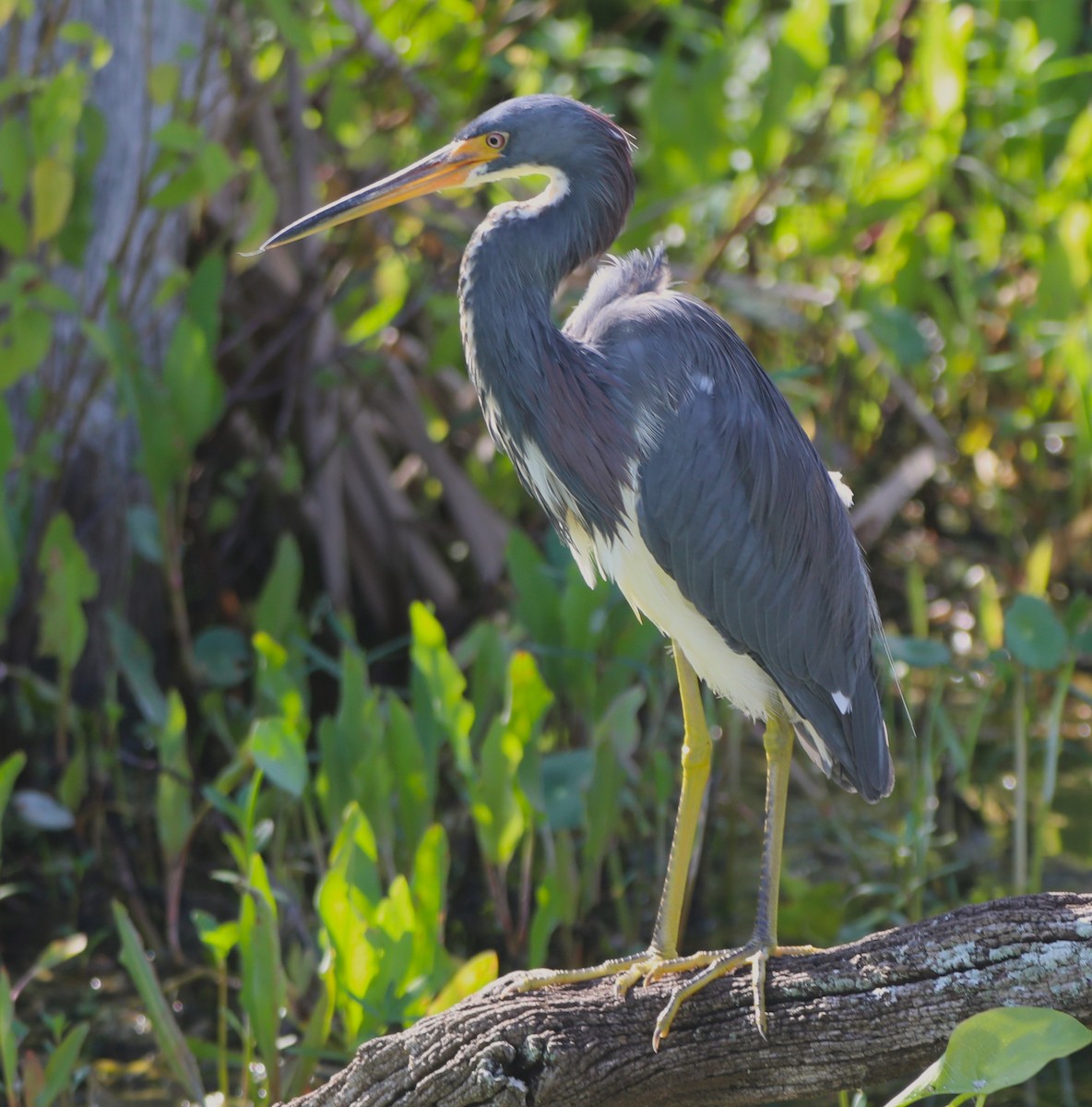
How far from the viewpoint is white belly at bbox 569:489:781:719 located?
243 cm

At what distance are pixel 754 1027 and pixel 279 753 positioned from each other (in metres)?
0.98

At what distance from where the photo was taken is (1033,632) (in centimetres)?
304

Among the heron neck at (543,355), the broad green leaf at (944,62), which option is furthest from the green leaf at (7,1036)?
the broad green leaf at (944,62)

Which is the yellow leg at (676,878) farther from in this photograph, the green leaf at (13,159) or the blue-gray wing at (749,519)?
the green leaf at (13,159)

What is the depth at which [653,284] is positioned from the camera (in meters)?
2.54

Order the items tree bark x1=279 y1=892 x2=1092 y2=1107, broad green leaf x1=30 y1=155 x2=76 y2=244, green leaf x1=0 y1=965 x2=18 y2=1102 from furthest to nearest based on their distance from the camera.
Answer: broad green leaf x1=30 y1=155 x2=76 y2=244 → green leaf x1=0 y1=965 x2=18 y2=1102 → tree bark x1=279 y1=892 x2=1092 y2=1107

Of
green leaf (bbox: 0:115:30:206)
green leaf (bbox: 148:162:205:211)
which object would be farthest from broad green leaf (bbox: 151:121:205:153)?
green leaf (bbox: 0:115:30:206)

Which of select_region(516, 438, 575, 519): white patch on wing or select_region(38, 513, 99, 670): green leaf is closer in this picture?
select_region(516, 438, 575, 519): white patch on wing

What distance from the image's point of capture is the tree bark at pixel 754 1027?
1.90 metres

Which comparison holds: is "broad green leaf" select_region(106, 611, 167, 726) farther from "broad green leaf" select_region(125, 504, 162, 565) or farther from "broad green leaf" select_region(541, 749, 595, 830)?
"broad green leaf" select_region(541, 749, 595, 830)

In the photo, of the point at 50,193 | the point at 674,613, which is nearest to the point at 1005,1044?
the point at 674,613

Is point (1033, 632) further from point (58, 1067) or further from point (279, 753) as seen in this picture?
point (58, 1067)

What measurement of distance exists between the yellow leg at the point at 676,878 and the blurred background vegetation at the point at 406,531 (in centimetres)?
29

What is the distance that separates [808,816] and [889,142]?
2513 mm
